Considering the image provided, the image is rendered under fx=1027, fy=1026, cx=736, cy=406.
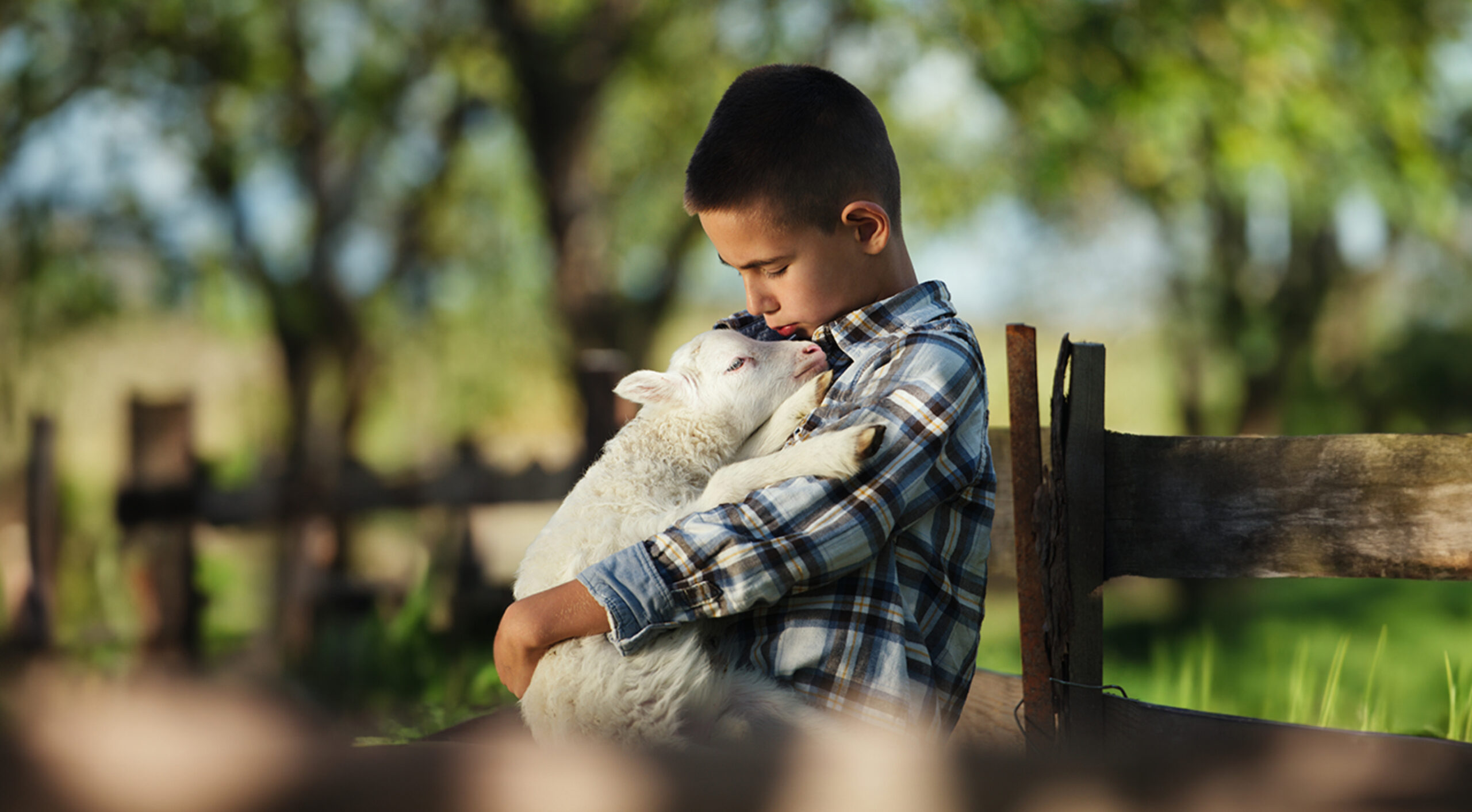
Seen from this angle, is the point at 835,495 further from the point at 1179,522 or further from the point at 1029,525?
the point at 1179,522

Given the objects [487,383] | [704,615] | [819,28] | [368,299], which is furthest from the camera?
[487,383]

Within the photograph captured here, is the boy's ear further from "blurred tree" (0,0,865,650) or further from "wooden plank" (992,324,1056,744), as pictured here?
"blurred tree" (0,0,865,650)

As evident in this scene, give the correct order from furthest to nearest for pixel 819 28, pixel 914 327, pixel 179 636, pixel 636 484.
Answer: pixel 819 28, pixel 179 636, pixel 636 484, pixel 914 327

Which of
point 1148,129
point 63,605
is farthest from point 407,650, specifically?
point 1148,129

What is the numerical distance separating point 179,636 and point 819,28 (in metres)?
6.57

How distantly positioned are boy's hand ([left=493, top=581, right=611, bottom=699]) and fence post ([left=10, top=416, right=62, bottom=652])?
6.99m

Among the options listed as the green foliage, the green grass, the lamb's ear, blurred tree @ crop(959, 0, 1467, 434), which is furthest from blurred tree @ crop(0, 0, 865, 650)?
the lamb's ear

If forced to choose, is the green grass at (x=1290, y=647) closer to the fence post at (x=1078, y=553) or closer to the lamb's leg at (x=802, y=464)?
the fence post at (x=1078, y=553)

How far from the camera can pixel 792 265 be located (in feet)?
6.59

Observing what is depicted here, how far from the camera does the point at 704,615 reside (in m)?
1.77

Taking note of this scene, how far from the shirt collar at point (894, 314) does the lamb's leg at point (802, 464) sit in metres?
0.31

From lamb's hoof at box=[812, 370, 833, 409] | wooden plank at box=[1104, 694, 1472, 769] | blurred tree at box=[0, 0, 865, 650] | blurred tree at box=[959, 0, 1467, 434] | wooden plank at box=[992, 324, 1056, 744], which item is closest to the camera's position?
wooden plank at box=[1104, 694, 1472, 769]

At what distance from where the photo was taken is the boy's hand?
1.76 m

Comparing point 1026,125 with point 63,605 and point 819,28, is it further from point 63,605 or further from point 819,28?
point 63,605
